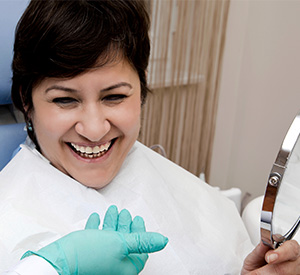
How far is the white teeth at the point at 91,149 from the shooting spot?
113 centimetres

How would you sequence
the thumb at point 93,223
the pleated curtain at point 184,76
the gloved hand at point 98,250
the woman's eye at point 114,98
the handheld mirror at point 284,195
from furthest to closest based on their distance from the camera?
the pleated curtain at point 184,76, the woman's eye at point 114,98, the thumb at point 93,223, the gloved hand at point 98,250, the handheld mirror at point 284,195

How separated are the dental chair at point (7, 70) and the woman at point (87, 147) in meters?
0.12

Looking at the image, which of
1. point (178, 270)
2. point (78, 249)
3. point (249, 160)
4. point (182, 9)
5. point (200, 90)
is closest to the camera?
point (78, 249)

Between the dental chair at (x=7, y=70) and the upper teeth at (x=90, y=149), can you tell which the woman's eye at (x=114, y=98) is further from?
the dental chair at (x=7, y=70)

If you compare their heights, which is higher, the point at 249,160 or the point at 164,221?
the point at 164,221

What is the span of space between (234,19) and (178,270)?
1.67m

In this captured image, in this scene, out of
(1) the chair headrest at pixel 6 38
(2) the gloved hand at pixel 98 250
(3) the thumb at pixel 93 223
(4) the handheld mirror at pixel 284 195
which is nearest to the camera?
(4) the handheld mirror at pixel 284 195

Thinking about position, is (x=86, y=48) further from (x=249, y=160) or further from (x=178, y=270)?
(x=249, y=160)

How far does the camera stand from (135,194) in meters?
1.27

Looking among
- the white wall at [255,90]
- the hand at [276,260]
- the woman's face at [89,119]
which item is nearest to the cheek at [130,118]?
the woman's face at [89,119]

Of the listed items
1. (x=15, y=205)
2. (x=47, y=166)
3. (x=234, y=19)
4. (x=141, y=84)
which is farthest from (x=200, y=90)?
(x=15, y=205)

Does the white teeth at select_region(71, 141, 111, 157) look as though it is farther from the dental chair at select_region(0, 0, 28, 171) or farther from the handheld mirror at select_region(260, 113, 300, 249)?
the handheld mirror at select_region(260, 113, 300, 249)

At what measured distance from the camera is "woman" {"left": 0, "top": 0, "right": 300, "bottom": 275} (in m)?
1.01

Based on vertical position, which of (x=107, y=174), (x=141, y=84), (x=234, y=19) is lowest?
(x=107, y=174)
